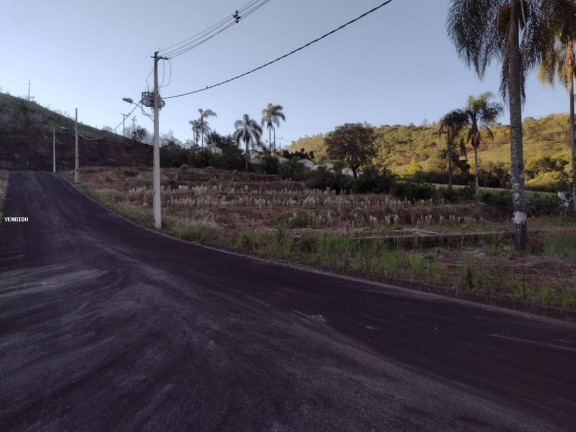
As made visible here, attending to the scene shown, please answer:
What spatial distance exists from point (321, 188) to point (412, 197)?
12397mm

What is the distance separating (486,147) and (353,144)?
200 ft

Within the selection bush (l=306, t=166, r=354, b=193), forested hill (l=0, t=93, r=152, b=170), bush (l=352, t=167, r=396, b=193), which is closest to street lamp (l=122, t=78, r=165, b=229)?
bush (l=306, t=166, r=354, b=193)

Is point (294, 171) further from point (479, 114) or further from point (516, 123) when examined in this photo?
point (516, 123)

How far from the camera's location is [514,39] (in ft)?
42.5

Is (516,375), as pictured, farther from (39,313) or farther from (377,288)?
(39,313)

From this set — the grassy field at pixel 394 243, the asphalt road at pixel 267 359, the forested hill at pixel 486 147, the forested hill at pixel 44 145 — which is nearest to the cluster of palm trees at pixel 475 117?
the grassy field at pixel 394 243

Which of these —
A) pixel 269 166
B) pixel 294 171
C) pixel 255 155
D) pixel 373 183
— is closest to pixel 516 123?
pixel 373 183

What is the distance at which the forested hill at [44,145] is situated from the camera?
221 feet

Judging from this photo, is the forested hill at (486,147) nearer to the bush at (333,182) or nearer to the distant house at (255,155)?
the distant house at (255,155)

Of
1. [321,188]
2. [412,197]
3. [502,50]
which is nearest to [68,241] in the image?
[502,50]

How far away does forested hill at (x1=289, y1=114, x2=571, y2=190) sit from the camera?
68938mm

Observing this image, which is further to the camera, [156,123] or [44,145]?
[44,145]

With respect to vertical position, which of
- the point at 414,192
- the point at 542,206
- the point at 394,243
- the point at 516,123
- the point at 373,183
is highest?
the point at 373,183

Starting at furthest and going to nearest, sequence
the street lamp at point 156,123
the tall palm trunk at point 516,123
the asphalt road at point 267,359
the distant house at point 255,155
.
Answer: the distant house at point 255,155, the street lamp at point 156,123, the tall palm trunk at point 516,123, the asphalt road at point 267,359
